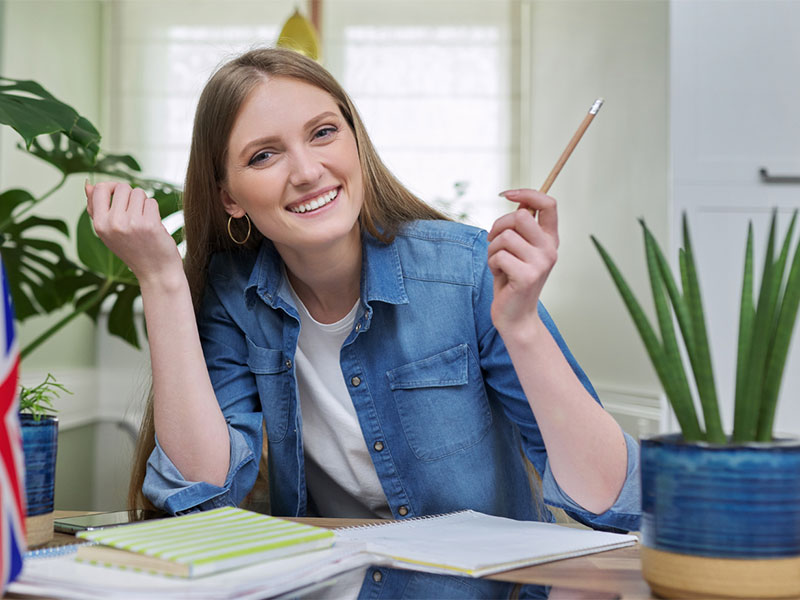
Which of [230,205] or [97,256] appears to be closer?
[230,205]

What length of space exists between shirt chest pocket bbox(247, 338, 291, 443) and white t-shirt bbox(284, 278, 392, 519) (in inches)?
Answer: 2.3

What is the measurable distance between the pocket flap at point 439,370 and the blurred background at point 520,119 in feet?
4.04

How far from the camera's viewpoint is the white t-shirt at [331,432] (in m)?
1.28

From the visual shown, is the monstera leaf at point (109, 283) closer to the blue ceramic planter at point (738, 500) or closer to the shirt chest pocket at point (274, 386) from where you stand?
the shirt chest pocket at point (274, 386)

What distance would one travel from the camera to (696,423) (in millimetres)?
631

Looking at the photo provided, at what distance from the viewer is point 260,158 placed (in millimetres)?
1241

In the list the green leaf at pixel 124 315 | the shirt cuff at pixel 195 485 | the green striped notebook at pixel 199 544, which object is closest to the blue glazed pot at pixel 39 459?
the green striped notebook at pixel 199 544

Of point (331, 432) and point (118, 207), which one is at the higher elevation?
point (118, 207)

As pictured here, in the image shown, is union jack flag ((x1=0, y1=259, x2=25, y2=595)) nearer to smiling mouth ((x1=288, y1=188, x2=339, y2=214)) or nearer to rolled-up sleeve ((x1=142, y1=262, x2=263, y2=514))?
rolled-up sleeve ((x1=142, y1=262, x2=263, y2=514))

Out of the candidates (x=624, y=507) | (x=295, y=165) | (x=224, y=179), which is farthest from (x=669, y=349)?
(x=224, y=179)

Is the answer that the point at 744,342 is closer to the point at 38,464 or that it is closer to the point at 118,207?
the point at 38,464

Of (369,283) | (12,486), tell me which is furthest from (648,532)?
A: (369,283)

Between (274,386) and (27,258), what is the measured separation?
107 cm

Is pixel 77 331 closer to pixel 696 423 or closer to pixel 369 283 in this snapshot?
pixel 369 283
